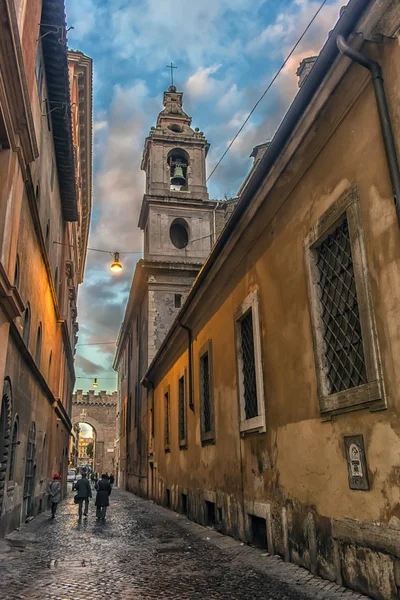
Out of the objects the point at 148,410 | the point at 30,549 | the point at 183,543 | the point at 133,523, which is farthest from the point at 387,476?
the point at 148,410

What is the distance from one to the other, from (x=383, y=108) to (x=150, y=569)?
634 centimetres

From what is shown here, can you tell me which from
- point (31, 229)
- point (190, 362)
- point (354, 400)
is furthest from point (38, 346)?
point (354, 400)

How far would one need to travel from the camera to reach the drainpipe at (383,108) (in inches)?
184

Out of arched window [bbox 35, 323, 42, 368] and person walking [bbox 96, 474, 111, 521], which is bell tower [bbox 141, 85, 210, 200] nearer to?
arched window [bbox 35, 323, 42, 368]

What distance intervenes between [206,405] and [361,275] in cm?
782

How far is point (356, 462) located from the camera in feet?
17.1

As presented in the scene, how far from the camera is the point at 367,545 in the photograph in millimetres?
4895

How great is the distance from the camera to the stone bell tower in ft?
91.4

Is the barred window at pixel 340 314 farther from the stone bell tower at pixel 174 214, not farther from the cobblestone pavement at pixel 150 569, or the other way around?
the stone bell tower at pixel 174 214

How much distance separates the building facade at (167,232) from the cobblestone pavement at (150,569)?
1613cm

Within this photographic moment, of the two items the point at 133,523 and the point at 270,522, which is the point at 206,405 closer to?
the point at 133,523

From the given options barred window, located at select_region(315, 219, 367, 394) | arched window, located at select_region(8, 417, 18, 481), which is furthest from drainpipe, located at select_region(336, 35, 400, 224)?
arched window, located at select_region(8, 417, 18, 481)

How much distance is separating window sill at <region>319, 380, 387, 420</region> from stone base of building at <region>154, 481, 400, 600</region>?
1.08 meters

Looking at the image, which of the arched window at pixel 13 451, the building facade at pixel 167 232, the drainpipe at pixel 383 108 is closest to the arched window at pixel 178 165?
the building facade at pixel 167 232
